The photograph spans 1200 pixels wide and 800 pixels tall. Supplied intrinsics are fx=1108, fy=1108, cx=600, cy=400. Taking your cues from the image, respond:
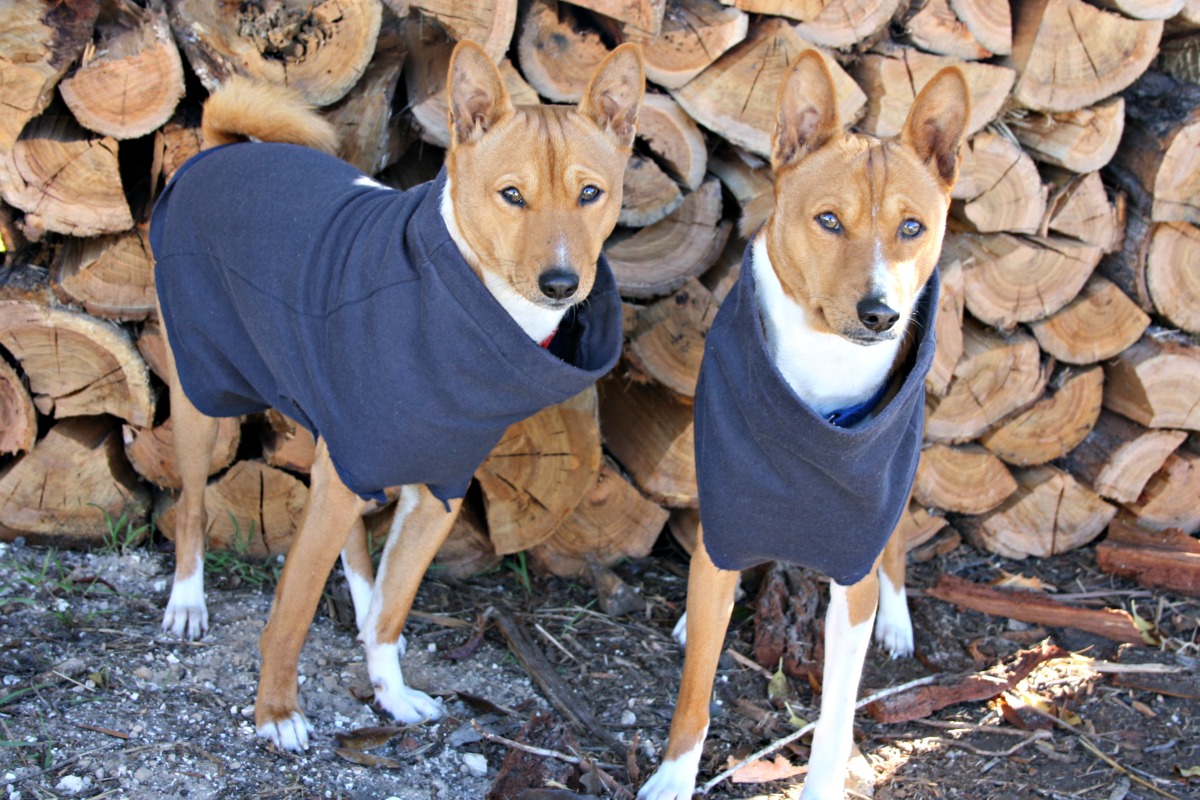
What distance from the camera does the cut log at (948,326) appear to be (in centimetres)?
382

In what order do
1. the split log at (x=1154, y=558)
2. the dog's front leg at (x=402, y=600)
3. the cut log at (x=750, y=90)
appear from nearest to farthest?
the dog's front leg at (x=402, y=600)
the cut log at (x=750, y=90)
the split log at (x=1154, y=558)

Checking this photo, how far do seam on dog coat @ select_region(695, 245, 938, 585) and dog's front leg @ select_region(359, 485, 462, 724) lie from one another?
2.97 ft

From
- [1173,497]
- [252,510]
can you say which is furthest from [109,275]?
[1173,497]

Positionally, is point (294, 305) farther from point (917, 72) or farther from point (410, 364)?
point (917, 72)

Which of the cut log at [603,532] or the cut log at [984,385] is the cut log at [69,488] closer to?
the cut log at [603,532]

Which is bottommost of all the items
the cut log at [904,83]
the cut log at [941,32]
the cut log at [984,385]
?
the cut log at [984,385]

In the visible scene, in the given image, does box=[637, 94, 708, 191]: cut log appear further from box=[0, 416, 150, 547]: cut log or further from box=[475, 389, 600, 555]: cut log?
box=[0, 416, 150, 547]: cut log

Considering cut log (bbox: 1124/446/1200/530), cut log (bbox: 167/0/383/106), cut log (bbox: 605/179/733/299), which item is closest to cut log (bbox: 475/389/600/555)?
cut log (bbox: 605/179/733/299)

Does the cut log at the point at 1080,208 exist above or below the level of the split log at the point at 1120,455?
above

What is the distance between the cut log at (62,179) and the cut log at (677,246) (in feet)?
5.30

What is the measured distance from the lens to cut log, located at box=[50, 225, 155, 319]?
3.65 metres

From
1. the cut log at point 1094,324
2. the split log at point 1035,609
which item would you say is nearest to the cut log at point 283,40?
the cut log at point 1094,324

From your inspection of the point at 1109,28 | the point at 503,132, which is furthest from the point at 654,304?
the point at 1109,28

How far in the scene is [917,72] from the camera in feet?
11.9
